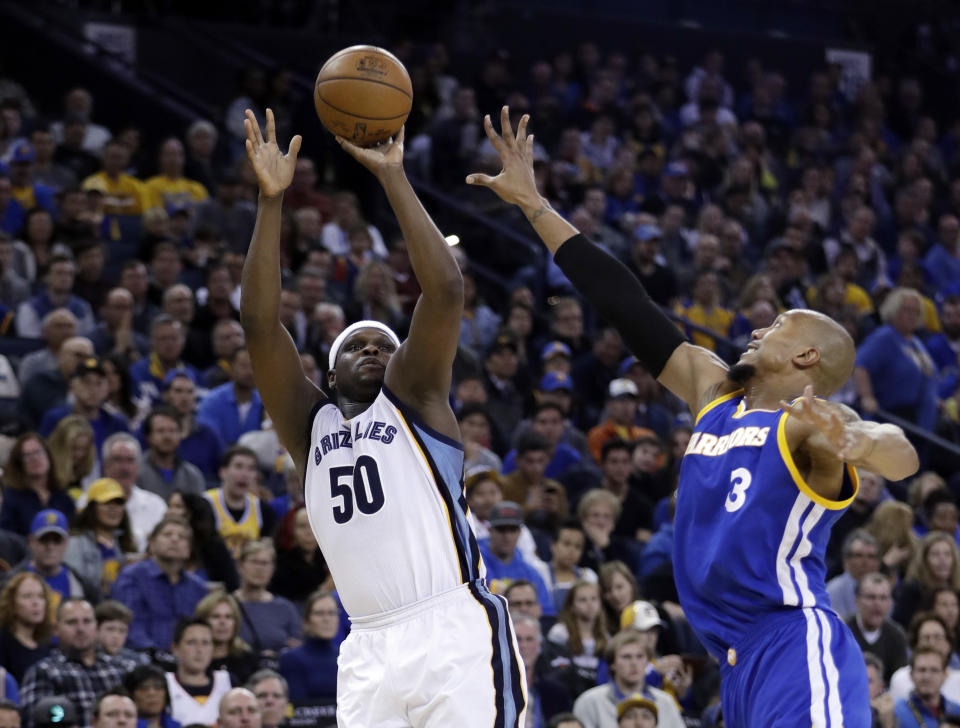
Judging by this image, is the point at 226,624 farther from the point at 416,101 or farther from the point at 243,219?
the point at 416,101

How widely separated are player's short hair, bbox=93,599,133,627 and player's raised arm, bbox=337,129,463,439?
400cm

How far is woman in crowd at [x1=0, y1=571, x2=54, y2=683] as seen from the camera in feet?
28.7

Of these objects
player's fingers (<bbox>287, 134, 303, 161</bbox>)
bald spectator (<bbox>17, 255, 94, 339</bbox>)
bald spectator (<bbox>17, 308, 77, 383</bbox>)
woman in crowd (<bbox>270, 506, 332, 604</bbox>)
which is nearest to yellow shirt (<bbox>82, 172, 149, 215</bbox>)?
bald spectator (<bbox>17, 255, 94, 339</bbox>)

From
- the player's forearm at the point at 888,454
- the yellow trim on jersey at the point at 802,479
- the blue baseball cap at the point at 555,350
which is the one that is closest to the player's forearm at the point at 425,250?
the yellow trim on jersey at the point at 802,479

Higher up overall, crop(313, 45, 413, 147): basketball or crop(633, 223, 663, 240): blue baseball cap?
crop(633, 223, 663, 240): blue baseball cap

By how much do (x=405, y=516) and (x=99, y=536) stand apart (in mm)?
5019

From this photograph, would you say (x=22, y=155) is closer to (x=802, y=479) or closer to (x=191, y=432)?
(x=191, y=432)

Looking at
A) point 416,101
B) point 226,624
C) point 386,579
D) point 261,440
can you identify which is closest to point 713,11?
point 416,101

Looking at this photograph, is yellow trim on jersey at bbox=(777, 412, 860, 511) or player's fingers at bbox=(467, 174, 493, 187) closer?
yellow trim on jersey at bbox=(777, 412, 860, 511)

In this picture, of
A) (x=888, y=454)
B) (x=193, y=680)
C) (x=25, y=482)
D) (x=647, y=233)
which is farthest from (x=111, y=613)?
(x=647, y=233)

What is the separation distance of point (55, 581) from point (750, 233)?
416 inches

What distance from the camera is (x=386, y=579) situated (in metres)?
5.34

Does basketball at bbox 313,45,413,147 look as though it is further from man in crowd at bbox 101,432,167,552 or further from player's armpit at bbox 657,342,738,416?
man in crowd at bbox 101,432,167,552

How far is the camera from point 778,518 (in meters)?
5.11
